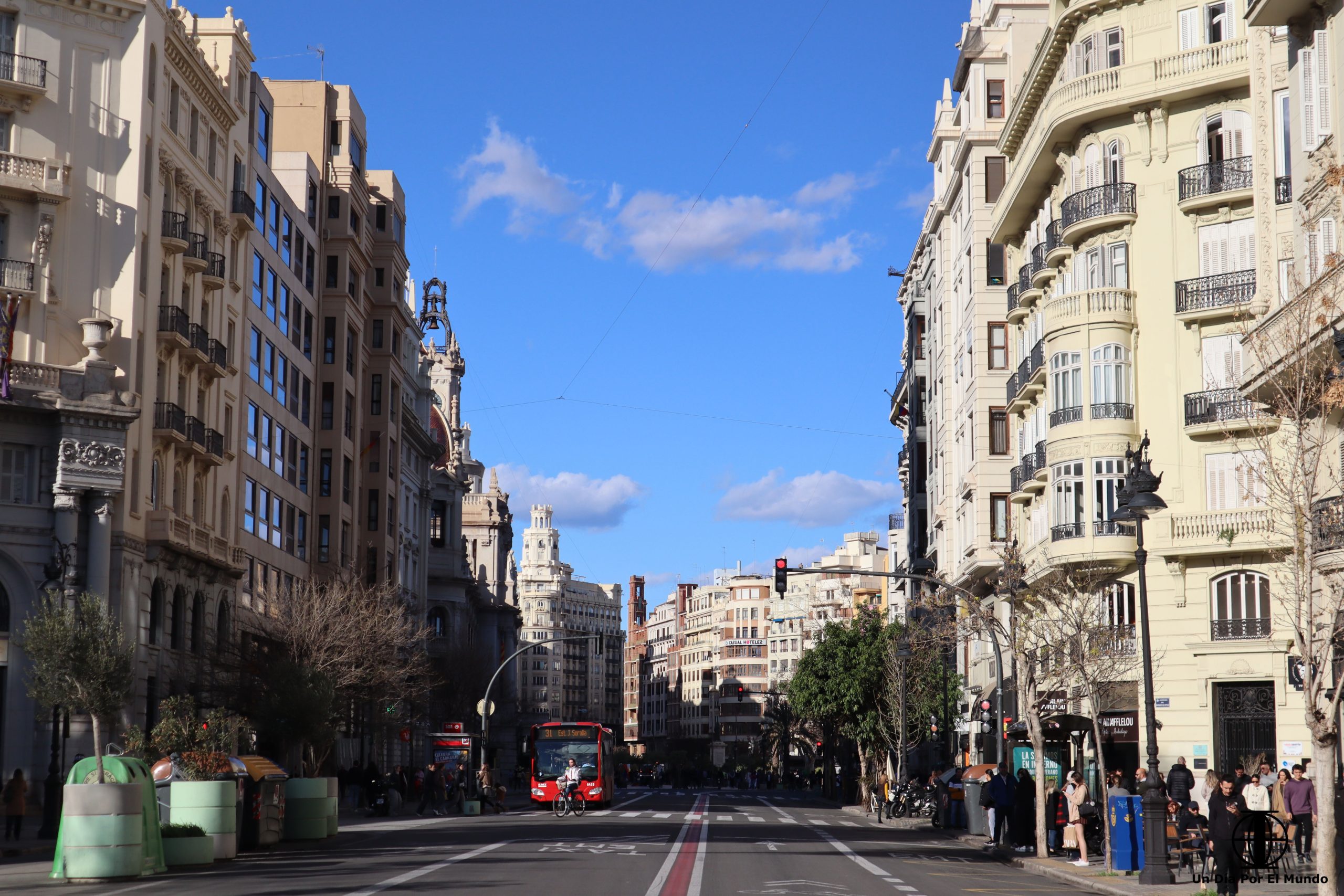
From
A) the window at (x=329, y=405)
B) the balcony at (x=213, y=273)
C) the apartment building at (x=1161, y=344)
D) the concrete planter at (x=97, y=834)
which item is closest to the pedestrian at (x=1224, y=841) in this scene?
the concrete planter at (x=97, y=834)

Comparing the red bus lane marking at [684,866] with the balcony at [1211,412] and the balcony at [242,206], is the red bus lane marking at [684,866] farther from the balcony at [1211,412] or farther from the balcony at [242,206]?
the balcony at [242,206]

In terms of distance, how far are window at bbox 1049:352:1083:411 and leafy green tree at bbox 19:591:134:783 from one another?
24480mm

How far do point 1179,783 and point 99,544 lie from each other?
27.8 m

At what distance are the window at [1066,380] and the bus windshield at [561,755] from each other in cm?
2256

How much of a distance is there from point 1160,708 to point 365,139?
52.4 m

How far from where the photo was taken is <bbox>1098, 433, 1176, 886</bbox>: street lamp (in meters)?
22.5

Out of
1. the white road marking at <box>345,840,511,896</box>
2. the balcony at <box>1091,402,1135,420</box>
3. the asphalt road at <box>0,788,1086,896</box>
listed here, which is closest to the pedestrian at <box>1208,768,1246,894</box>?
the asphalt road at <box>0,788,1086,896</box>

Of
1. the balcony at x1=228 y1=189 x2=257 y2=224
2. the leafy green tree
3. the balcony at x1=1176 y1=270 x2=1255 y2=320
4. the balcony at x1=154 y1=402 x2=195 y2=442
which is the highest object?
the balcony at x1=228 y1=189 x2=257 y2=224

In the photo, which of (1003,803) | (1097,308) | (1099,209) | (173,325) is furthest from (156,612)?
(1099,209)

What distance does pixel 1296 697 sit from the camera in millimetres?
38156

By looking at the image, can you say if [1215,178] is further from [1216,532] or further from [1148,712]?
[1148,712]

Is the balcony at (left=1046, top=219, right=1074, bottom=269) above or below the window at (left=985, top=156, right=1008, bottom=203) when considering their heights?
below

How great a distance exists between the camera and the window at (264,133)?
60.4 meters

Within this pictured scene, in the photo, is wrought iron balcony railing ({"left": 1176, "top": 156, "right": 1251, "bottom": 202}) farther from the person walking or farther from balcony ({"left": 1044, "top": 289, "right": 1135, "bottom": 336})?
the person walking
